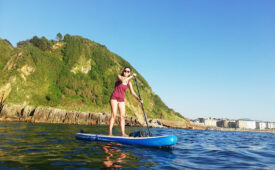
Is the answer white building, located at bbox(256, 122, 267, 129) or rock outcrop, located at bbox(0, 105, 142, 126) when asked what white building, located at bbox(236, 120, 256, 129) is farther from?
rock outcrop, located at bbox(0, 105, 142, 126)

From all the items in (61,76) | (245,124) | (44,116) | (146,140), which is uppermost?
(61,76)

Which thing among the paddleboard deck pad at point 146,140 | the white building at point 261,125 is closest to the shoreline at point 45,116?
the paddleboard deck pad at point 146,140

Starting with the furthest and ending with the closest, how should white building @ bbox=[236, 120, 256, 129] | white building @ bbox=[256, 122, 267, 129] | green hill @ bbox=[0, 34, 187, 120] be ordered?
white building @ bbox=[256, 122, 267, 129]
white building @ bbox=[236, 120, 256, 129]
green hill @ bbox=[0, 34, 187, 120]

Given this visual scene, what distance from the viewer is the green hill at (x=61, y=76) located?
1684 inches

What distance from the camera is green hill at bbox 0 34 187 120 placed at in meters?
42.8

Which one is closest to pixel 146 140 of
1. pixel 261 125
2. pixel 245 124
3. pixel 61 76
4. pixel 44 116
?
pixel 44 116

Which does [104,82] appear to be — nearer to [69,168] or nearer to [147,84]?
[147,84]

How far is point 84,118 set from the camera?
120 ft

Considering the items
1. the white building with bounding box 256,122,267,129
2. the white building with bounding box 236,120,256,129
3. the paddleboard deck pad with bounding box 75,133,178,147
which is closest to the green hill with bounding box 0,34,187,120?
the paddleboard deck pad with bounding box 75,133,178,147

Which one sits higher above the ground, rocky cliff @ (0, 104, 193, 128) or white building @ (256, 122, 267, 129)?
rocky cliff @ (0, 104, 193, 128)

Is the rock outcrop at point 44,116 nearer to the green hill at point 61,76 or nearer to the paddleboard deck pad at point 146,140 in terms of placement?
the green hill at point 61,76

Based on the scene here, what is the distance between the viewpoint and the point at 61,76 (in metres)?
53.9

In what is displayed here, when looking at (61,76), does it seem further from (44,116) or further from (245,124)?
(245,124)

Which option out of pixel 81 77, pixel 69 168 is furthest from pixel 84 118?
pixel 69 168
